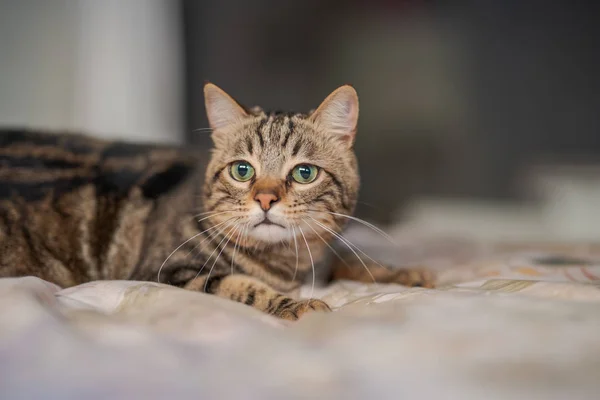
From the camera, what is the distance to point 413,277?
4.43ft

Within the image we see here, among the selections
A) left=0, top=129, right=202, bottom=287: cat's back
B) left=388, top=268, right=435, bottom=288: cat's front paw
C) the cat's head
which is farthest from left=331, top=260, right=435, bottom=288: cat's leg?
left=0, top=129, right=202, bottom=287: cat's back

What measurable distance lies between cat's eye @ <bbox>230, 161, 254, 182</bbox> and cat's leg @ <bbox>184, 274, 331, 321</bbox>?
257 mm

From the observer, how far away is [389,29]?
3006 millimetres

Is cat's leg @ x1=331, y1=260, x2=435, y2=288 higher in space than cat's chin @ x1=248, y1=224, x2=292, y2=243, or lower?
lower

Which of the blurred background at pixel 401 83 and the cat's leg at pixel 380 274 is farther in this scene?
the blurred background at pixel 401 83

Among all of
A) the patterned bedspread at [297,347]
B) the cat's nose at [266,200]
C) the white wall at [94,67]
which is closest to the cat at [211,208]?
the cat's nose at [266,200]

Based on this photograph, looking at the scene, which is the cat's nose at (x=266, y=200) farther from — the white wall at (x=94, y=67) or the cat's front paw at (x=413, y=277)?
the white wall at (x=94, y=67)

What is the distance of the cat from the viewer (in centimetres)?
121

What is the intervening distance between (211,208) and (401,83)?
6.98 feet

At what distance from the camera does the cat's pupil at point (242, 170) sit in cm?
126

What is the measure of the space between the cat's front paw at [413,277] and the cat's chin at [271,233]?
1.24 ft

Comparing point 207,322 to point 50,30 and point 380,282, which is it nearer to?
point 380,282

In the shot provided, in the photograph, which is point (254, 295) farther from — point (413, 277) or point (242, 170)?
point (413, 277)

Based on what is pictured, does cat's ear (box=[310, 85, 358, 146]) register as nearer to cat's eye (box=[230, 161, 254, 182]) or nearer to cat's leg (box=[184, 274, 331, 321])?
cat's eye (box=[230, 161, 254, 182])
